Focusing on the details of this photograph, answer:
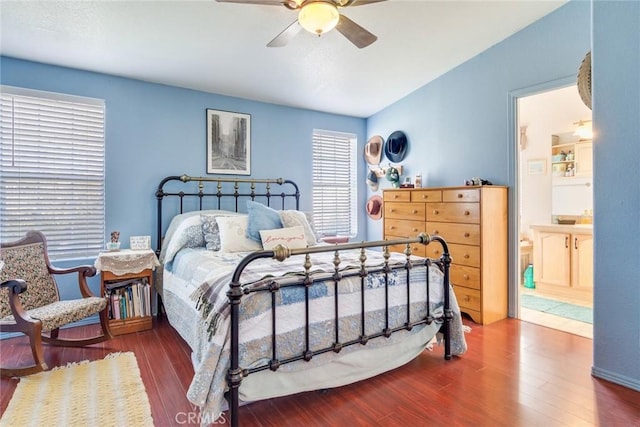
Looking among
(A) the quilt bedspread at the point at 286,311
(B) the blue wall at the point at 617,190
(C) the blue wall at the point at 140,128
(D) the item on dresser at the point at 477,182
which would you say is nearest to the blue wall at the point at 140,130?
(C) the blue wall at the point at 140,128

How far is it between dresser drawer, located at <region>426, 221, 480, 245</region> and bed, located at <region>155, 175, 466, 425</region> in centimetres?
94

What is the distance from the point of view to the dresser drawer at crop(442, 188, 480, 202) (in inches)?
126

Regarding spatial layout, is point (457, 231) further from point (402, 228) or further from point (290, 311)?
point (290, 311)

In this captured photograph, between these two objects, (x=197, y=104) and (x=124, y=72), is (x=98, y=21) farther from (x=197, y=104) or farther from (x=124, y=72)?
(x=197, y=104)

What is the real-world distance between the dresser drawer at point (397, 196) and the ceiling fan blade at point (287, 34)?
7.49 feet

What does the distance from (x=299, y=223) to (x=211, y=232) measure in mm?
864

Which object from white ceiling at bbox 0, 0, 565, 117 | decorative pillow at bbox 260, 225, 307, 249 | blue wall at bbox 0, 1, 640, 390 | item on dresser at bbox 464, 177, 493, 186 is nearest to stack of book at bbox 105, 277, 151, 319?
blue wall at bbox 0, 1, 640, 390

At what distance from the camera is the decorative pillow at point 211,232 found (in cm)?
307

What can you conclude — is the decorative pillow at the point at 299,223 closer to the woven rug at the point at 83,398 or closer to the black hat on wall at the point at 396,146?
the woven rug at the point at 83,398

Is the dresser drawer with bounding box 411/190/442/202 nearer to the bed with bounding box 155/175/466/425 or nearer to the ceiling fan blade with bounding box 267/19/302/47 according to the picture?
the bed with bounding box 155/175/466/425

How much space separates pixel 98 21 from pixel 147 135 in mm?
1204

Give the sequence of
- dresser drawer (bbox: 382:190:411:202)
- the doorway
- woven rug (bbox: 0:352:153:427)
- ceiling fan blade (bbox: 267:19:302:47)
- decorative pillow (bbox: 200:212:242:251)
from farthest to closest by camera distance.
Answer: dresser drawer (bbox: 382:190:411:202) < the doorway < decorative pillow (bbox: 200:212:242:251) < ceiling fan blade (bbox: 267:19:302:47) < woven rug (bbox: 0:352:153:427)

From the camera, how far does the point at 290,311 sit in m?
1.84

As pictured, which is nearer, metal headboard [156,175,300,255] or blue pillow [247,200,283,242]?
blue pillow [247,200,283,242]
